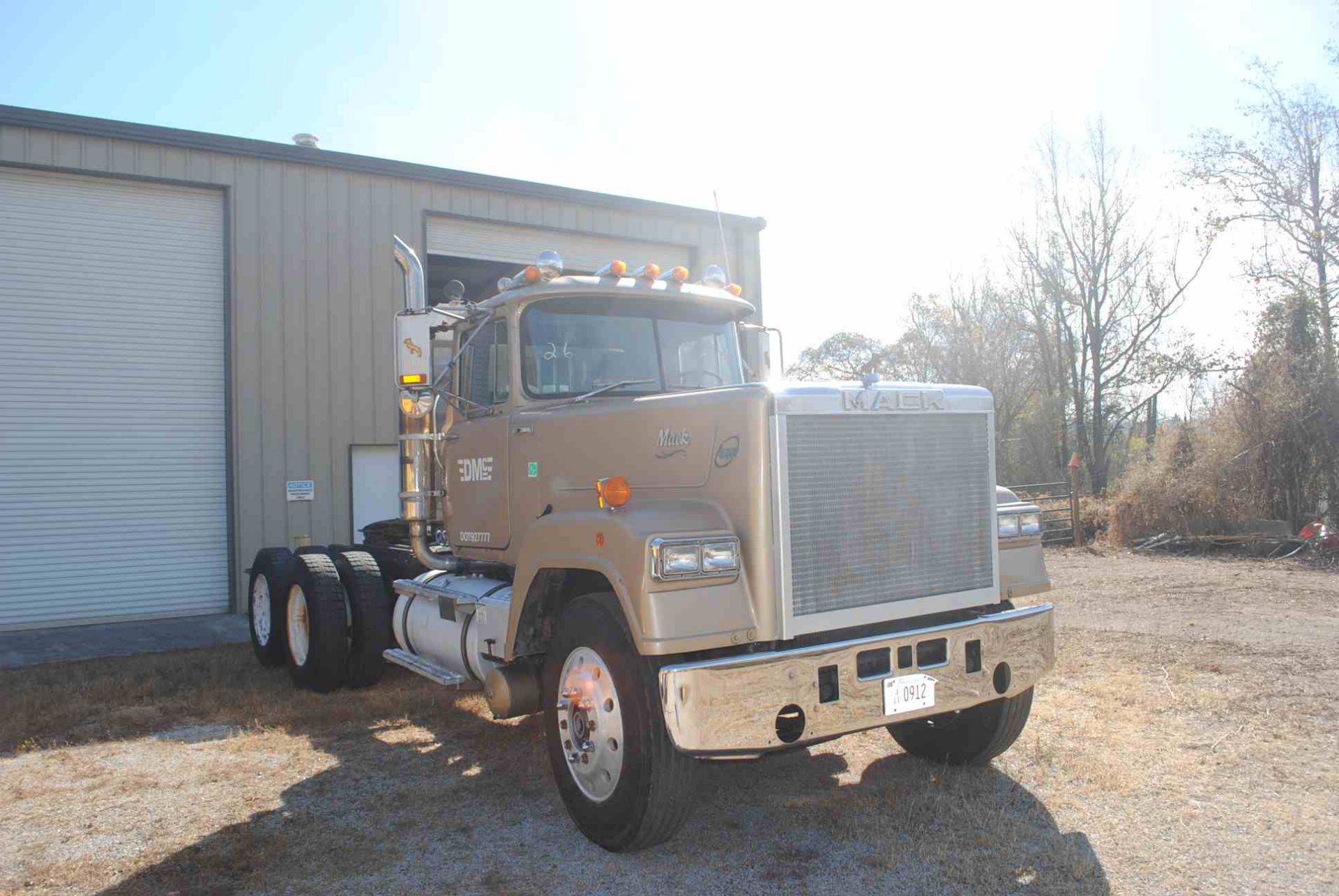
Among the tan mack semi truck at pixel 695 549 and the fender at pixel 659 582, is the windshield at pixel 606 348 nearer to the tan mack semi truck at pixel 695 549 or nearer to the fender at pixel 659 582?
the tan mack semi truck at pixel 695 549

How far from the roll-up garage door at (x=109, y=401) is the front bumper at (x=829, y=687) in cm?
995

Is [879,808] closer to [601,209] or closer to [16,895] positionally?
[16,895]

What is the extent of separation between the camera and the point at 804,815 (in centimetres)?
444

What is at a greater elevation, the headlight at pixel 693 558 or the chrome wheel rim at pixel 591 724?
the headlight at pixel 693 558

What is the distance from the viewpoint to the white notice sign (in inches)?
469

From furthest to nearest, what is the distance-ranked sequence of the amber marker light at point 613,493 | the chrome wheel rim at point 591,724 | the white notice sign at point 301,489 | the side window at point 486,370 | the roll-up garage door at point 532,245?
the roll-up garage door at point 532,245, the white notice sign at point 301,489, the side window at point 486,370, the amber marker light at point 613,493, the chrome wheel rim at point 591,724

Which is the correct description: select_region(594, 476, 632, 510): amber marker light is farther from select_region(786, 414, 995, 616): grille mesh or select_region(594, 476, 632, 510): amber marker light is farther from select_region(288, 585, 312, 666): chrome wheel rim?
select_region(288, 585, 312, 666): chrome wheel rim

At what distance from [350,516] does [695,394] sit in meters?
9.27

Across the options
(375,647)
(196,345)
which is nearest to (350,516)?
(196,345)

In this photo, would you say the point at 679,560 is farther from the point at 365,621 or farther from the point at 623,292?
the point at 365,621

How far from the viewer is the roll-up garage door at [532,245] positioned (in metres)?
13.3

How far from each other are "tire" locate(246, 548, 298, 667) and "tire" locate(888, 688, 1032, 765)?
4929mm

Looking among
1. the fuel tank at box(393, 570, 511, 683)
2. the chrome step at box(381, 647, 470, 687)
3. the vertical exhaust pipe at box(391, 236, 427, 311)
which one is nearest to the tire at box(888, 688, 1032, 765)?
the fuel tank at box(393, 570, 511, 683)

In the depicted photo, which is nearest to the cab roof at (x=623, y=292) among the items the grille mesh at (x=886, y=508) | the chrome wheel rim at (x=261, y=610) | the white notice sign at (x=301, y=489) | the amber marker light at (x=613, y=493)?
the amber marker light at (x=613, y=493)
